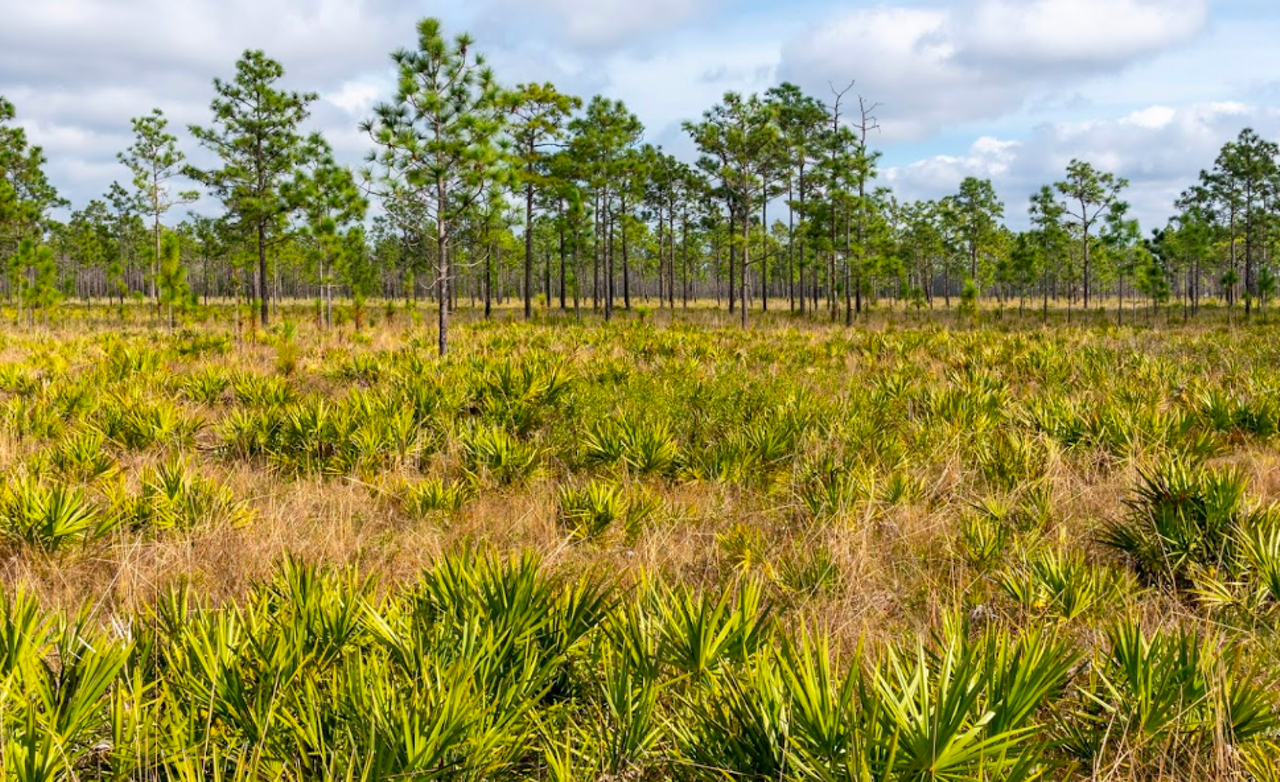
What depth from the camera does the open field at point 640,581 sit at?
1.81 metres

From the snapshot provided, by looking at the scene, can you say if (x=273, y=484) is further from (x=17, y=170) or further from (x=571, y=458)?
(x=17, y=170)

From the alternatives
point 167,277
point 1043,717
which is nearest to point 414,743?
point 1043,717

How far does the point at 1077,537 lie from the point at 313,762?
403 centimetres

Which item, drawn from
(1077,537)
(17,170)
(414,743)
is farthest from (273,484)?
(17,170)

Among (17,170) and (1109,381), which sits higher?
(17,170)

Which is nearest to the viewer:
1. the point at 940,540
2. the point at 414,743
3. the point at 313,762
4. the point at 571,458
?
the point at 414,743

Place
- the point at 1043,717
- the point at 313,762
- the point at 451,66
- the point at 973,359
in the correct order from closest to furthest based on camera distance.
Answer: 1. the point at 313,762
2. the point at 1043,717
3. the point at 973,359
4. the point at 451,66

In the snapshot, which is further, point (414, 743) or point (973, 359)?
point (973, 359)

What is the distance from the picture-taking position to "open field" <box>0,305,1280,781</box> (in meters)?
1.81

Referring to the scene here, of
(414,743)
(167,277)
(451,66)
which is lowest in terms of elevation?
(414,743)

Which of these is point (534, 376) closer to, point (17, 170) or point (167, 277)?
point (167, 277)

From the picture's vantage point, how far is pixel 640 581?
2.57 m

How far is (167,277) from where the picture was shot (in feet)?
62.1

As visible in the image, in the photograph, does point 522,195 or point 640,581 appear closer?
point 640,581
